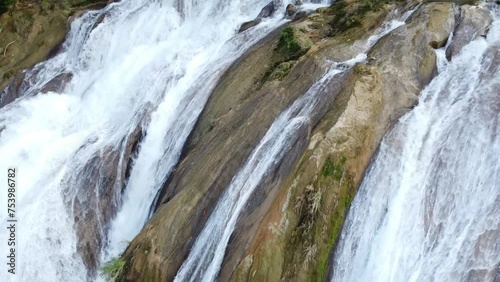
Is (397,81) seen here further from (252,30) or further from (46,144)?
(46,144)

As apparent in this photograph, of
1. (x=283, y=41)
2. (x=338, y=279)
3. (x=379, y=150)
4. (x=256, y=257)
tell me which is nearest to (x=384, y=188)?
(x=379, y=150)

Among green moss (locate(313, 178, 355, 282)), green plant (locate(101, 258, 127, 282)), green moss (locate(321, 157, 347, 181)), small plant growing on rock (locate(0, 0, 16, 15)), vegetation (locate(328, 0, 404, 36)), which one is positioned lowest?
green plant (locate(101, 258, 127, 282))

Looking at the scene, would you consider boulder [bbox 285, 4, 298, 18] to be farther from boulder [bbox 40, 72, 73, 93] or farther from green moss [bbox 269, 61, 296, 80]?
boulder [bbox 40, 72, 73, 93]

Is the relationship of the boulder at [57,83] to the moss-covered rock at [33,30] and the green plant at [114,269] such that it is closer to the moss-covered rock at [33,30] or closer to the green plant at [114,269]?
the moss-covered rock at [33,30]

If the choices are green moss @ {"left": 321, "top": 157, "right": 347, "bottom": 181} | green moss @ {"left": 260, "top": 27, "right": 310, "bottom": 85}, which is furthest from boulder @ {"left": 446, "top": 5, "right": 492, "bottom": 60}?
green moss @ {"left": 321, "top": 157, "right": 347, "bottom": 181}

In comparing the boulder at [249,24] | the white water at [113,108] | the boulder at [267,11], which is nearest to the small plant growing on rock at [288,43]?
the white water at [113,108]

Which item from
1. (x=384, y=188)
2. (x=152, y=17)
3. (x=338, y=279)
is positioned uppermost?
(x=152, y=17)
